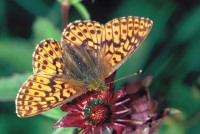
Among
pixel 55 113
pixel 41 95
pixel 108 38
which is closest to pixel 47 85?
pixel 41 95

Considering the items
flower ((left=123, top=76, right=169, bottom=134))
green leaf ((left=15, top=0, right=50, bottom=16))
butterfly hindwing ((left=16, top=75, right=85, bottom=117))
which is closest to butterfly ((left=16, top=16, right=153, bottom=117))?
butterfly hindwing ((left=16, top=75, right=85, bottom=117))

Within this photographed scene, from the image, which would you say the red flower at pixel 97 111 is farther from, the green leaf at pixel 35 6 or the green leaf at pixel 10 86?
the green leaf at pixel 35 6

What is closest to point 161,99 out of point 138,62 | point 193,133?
point 193,133

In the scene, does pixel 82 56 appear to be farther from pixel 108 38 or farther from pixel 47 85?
Result: pixel 47 85

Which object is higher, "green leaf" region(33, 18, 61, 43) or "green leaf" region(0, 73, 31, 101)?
"green leaf" region(33, 18, 61, 43)

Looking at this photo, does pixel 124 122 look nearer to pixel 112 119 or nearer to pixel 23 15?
pixel 112 119

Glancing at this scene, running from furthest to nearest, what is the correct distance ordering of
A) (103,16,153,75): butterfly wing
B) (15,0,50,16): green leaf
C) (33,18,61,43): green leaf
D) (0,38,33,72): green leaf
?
(15,0,50,16): green leaf, (0,38,33,72): green leaf, (33,18,61,43): green leaf, (103,16,153,75): butterfly wing

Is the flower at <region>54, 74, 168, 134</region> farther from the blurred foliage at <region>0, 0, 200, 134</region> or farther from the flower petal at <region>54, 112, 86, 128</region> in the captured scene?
the blurred foliage at <region>0, 0, 200, 134</region>
